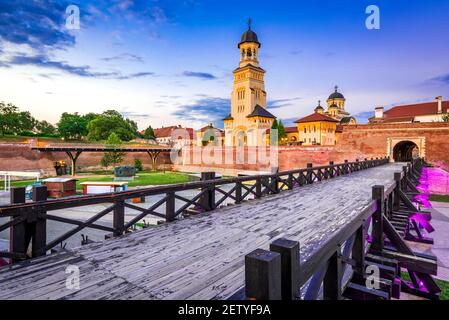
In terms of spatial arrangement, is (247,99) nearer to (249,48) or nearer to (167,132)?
(249,48)

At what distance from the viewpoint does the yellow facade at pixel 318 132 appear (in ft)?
189

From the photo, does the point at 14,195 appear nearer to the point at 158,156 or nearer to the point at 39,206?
the point at 39,206

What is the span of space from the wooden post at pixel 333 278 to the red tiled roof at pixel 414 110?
2885 inches

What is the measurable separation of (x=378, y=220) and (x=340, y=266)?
2.81m

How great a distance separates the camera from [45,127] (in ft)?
276

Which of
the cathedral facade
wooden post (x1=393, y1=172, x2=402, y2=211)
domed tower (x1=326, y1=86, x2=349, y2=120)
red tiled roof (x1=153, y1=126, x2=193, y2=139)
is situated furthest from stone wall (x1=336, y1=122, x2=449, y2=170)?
red tiled roof (x1=153, y1=126, x2=193, y2=139)

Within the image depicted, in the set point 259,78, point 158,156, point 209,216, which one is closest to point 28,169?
point 158,156

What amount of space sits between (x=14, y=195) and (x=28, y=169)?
4289cm

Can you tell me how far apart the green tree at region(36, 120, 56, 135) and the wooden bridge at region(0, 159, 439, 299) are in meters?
93.6

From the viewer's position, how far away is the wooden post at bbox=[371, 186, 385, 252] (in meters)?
4.99

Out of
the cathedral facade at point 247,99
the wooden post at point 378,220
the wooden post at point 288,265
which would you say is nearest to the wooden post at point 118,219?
the wooden post at point 288,265

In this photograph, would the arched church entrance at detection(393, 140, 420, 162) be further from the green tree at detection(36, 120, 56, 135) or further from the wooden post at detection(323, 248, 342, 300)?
the green tree at detection(36, 120, 56, 135)
